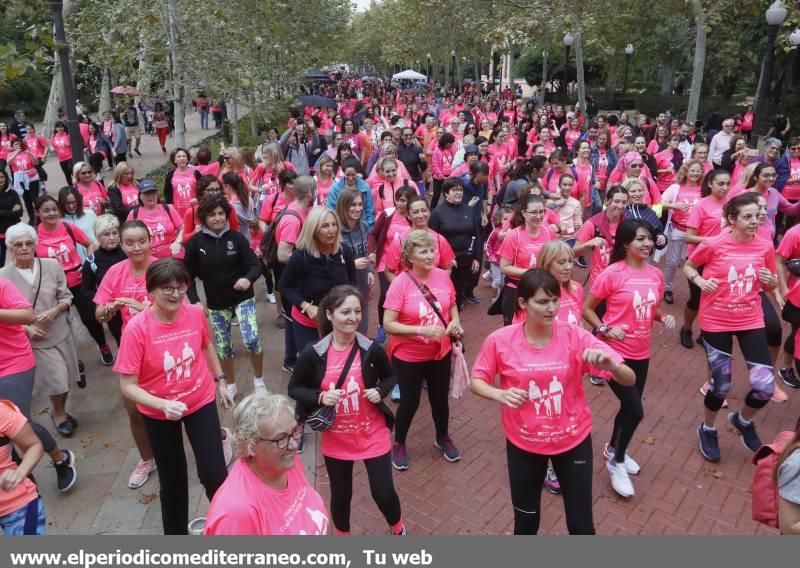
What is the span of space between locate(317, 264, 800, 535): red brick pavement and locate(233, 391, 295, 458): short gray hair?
2.12 m

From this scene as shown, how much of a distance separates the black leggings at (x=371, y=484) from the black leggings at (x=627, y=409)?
1781mm

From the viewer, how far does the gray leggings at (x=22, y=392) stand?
4219 mm

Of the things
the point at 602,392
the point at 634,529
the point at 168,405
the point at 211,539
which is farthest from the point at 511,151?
the point at 211,539

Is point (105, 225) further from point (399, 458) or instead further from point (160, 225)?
point (399, 458)

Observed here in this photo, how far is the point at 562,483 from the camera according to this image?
341 centimetres

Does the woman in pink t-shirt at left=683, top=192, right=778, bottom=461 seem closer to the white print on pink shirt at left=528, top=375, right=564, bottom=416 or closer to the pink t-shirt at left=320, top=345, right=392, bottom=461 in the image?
the white print on pink shirt at left=528, top=375, right=564, bottom=416

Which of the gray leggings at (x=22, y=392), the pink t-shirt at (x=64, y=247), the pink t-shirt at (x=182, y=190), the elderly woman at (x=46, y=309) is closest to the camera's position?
the gray leggings at (x=22, y=392)

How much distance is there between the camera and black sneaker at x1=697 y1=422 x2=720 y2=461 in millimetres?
5031

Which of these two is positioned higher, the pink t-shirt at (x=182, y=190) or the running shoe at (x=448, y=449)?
the pink t-shirt at (x=182, y=190)

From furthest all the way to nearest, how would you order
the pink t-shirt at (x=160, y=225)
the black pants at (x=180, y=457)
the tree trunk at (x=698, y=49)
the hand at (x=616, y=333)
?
the tree trunk at (x=698, y=49), the pink t-shirt at (x=160, y=225), the hand at (x=616, y=333), the black pants at (x=180, y=457)

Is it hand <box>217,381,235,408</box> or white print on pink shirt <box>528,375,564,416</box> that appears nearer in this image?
white print on pink shirt <box>528,375,564,416</box>

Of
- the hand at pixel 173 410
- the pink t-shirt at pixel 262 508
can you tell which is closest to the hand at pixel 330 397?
the pink t-shirt at pixel 262 508

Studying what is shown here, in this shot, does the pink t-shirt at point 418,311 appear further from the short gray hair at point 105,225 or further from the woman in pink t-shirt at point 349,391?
the short gray hair at point 105,225

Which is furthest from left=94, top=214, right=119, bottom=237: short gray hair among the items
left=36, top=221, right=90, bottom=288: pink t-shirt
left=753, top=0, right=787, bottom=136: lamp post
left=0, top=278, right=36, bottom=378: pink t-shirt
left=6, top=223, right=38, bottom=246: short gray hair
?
left=753, top=0, right=787, bottom=136: lamp post
